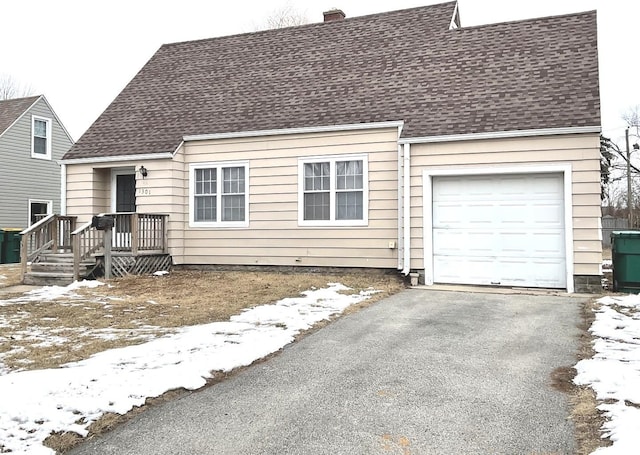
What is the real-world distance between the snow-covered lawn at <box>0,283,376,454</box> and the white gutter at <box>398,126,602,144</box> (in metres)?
4.62

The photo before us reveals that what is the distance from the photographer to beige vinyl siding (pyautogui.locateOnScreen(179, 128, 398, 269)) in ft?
35.6

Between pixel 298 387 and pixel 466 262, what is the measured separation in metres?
6.50

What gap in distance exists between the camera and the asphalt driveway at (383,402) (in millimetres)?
3217

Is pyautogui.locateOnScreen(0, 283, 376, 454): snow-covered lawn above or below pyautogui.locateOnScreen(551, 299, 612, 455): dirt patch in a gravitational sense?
above

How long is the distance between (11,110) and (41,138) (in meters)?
1.55

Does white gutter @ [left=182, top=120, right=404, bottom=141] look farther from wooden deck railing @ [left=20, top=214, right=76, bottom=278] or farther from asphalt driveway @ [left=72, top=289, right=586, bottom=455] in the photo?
asphalt driveway @ [left=72, top=289, right=586, bottom=455]

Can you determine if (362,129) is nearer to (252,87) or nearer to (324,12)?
(252,87)

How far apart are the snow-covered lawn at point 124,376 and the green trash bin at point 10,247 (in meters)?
13.8

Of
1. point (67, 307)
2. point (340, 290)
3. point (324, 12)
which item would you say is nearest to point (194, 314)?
point (67, 307)

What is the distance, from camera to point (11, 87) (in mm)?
38844

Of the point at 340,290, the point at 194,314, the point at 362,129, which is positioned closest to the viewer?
the point at 194,314

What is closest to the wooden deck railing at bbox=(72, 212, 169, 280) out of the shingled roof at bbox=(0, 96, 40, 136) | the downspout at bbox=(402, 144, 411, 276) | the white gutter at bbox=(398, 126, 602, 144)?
the downspout at bbox=(402, 144, 411, 276)

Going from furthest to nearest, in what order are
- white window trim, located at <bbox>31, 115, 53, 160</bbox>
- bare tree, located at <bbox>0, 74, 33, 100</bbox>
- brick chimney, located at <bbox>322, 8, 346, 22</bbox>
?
bare tree, located at <bbox>0, 74, 33, 100</bbox>
white window trim, located at <bbox>31, 115, 53, 160</bbox>
brick chimney, located at <bbox>322, 8, 346, 22</bbox>

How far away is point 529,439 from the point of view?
3.27 meters
